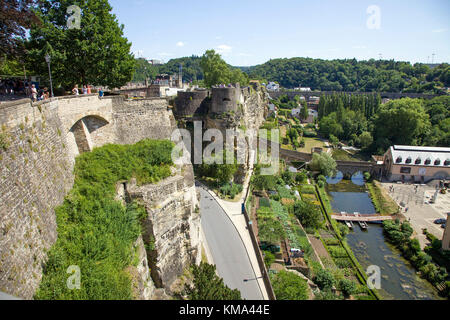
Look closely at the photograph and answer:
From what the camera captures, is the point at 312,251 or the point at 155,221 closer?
the point at 155,221

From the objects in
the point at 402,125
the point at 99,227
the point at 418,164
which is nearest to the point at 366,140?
the point at 402,125

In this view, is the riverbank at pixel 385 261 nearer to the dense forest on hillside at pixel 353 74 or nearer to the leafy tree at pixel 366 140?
the leafy tree at pixel 366 140

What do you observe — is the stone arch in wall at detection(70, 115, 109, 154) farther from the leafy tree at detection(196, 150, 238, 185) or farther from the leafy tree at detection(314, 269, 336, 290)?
the leafy tree at detection(314, 269, 336, 290)

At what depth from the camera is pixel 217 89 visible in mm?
30812

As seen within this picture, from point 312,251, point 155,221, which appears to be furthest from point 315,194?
point 155,221

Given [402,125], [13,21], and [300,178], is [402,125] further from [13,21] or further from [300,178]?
[13,21]

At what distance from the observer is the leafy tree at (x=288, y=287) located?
17.3 m

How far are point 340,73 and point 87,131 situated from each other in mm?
156280

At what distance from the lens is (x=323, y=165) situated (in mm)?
46062

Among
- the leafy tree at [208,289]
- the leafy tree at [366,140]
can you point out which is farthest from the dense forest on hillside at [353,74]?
the leafy tree at [208,289]
